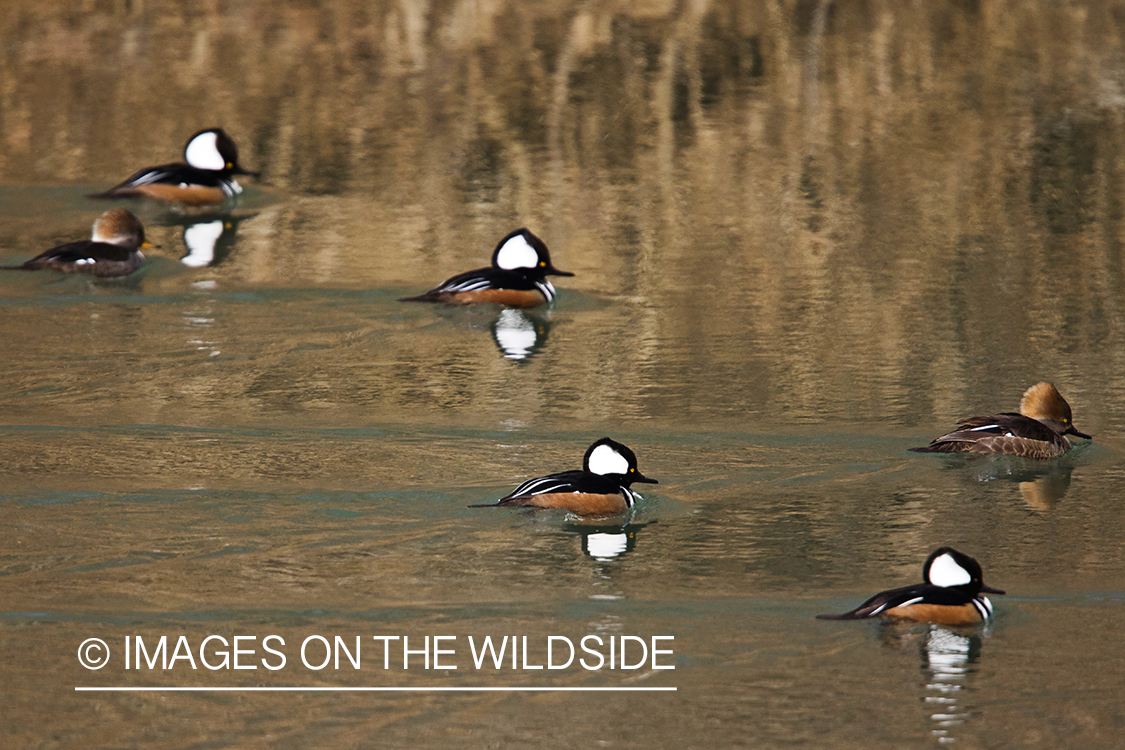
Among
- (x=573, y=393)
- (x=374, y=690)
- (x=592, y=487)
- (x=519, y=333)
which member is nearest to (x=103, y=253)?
(x=519, y=333)

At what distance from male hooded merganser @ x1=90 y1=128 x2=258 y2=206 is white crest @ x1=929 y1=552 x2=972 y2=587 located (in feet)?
33.3

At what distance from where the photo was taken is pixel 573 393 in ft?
32.7

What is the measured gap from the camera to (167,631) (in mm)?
6590

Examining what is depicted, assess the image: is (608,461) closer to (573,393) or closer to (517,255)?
(573,393)

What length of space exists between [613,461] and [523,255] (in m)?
4.34

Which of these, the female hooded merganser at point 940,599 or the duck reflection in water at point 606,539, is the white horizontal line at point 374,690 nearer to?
the female hooded merganser at point 940,599

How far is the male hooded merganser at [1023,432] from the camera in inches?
341

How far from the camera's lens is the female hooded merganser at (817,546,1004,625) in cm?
658

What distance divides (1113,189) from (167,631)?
11.3 meters
